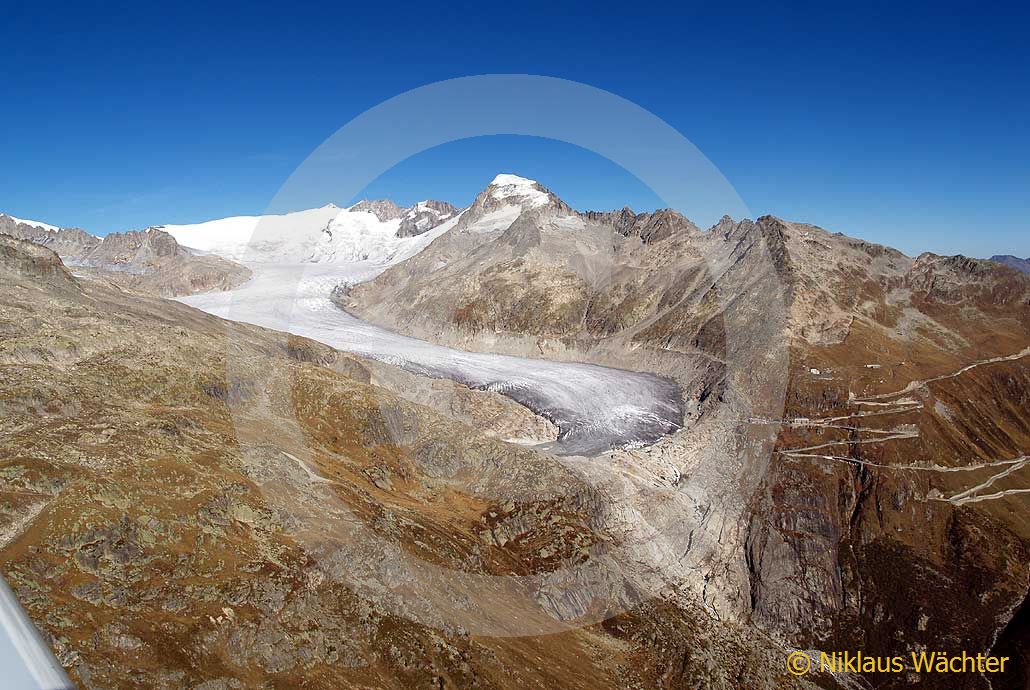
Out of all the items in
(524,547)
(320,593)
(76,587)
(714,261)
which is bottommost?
(524,547)

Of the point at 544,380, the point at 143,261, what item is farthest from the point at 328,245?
the point at 544,380

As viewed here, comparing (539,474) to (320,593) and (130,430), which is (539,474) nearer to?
(320,593)

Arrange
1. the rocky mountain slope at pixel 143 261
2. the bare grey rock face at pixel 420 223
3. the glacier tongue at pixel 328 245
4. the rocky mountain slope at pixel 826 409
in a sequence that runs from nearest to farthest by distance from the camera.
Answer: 1. the rocky mountain slope at pixel 826 409
2. the rocky mountain slope at pixel 143 261
3. the glacier tongue at pixel 328 245
4. the bare grey rock face at pixel 420 223

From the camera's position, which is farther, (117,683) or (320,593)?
(320,593)

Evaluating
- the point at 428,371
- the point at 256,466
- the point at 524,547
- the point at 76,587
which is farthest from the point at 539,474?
the point at 428,371

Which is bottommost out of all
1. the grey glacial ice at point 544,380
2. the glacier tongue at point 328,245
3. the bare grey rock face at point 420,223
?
the grey glacial ice at point 544,380

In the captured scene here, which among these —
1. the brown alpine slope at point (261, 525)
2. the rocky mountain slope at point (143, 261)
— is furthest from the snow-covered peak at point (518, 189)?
the brown alpine slope at point (261, 525)

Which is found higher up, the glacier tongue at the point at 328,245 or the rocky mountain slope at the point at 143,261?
the glacier tongue at the point at 328,245

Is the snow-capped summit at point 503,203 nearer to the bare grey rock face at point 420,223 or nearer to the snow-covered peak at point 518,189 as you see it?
the snow-covered peak at point 518,189
